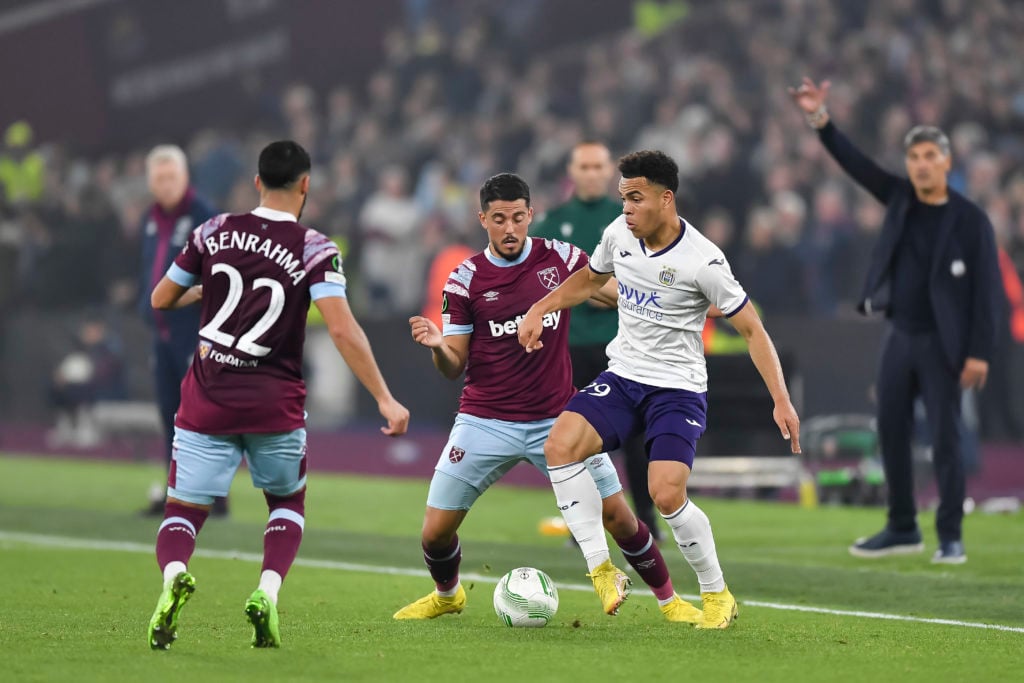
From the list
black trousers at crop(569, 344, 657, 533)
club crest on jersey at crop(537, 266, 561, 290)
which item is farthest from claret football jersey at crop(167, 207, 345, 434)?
black trousers at crop(569, 344, 657, 533)

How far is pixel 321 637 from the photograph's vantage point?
698 centimetres

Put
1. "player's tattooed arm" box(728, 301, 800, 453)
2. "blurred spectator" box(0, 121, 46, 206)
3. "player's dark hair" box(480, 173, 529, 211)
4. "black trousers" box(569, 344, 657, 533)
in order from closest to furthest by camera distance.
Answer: "player's tattooed arm" box(728, 301, 800, 453) < "player's dark hair" box(480, 173, 529, 211) < "black trousers" box(569, 344, 657, 533) < "blurred spectator" box(0, 121, 46, 206)

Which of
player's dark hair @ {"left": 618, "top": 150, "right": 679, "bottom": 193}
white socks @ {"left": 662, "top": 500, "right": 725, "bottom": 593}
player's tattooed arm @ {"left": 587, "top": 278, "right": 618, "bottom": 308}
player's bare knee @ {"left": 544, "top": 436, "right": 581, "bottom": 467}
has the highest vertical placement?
player's dark hair @ {"left": 618, "top": 150, "right": 679, "bottom": 193}

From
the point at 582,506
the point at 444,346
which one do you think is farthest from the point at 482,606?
the point at 444,346

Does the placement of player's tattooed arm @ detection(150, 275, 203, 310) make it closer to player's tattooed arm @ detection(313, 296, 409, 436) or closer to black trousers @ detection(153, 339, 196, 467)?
player's tattooed arm @ detection(313, 296, 409, 436)

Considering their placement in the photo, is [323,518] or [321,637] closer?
[321,637]

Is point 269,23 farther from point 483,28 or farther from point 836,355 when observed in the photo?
point 836,355

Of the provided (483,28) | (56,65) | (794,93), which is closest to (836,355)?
(794,93)

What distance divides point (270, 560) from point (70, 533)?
19.0 feet

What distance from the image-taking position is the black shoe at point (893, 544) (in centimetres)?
1052

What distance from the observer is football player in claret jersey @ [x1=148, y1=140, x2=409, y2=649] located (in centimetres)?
659

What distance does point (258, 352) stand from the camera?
6.63 m

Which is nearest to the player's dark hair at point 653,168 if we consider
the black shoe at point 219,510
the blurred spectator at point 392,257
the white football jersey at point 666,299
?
the white football jersey at point 666,299

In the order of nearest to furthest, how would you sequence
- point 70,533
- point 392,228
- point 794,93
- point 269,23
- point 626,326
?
point 626,326
point 794,93
point 70,533
point 392,228
point 269,23
